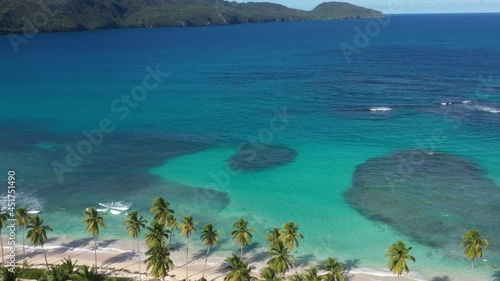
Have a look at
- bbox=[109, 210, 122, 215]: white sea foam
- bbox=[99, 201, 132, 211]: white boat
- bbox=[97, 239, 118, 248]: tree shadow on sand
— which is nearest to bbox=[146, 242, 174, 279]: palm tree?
bbox=[97, 239, 118, 248]: tree shadow on sand

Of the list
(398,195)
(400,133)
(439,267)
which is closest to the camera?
(439,267)

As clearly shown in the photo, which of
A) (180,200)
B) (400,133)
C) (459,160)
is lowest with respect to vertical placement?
(180,200)

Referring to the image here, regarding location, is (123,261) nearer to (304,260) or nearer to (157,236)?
(157,236)

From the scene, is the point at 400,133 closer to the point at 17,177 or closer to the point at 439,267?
the point at 439,267

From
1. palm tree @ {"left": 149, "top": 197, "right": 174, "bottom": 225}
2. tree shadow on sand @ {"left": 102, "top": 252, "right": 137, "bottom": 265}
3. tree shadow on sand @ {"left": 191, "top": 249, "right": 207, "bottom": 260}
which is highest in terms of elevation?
palm tree @ {"left": 149, "top": 197, "right": 174, "bottom": 225}

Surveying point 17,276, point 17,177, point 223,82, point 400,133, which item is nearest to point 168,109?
point 223,82

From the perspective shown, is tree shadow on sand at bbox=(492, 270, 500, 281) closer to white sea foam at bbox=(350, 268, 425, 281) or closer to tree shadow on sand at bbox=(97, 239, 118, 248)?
white sea foam at bbox=(350, 268, 425, 281)
